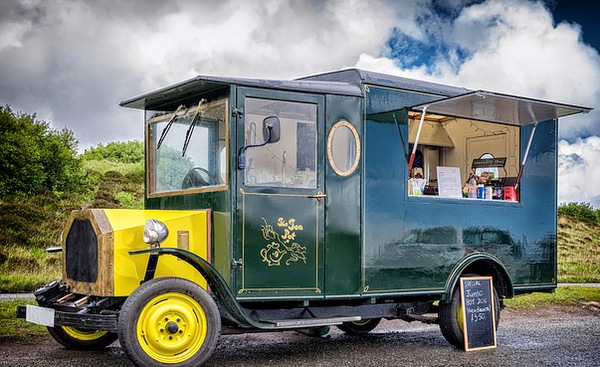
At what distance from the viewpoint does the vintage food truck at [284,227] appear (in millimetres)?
6281

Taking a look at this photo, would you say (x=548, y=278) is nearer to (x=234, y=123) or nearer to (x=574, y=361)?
(x=574, y=361)

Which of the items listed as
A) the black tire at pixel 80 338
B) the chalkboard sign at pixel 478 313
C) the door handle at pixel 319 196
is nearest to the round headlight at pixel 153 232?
the door handle at pixel 319 196

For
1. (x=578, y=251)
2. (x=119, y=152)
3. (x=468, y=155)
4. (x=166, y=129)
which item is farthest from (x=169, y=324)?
(x=119, y=152)

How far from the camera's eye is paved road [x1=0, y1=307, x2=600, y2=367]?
710cm

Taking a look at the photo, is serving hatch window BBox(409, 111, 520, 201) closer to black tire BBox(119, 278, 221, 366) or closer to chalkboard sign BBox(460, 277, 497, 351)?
chalkboard sign BBox(460, 277, 497, 351)

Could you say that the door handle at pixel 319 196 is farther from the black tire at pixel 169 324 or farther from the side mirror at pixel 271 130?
the black tire at pixel 169 324

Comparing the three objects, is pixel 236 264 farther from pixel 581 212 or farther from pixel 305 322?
pixel 581 212

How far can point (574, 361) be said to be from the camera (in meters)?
7.46

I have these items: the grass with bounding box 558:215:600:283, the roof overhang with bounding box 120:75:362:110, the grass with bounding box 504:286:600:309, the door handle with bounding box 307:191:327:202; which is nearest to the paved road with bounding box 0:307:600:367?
the door handle with bounding box 307:191:327:202

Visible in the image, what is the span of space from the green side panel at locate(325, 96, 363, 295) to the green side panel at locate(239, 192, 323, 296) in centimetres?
14

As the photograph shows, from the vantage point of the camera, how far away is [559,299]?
42.2 ft

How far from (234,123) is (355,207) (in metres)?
1.53

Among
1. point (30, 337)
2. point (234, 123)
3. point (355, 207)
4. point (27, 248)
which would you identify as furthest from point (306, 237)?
point (27, 248)

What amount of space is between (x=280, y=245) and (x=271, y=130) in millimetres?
1085
